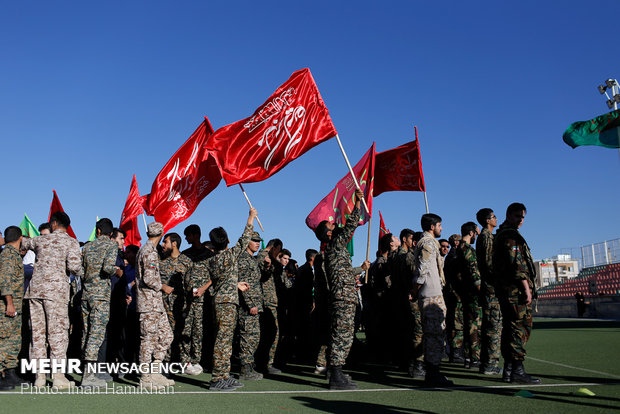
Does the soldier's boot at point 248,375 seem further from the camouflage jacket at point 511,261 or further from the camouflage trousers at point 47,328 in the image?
the camouflage jacket at point 511,261

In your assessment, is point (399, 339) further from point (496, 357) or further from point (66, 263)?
point (66, 263)

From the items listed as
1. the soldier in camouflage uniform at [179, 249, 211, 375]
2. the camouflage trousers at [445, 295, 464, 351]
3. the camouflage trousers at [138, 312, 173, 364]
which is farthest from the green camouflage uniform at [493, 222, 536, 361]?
the soldier in camouflage uniform at [179, 249, 211, 375]

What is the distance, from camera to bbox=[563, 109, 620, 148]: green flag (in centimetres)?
1395

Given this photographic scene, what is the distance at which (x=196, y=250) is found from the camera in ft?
29.1

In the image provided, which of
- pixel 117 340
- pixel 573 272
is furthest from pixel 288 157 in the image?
pixel 573 272

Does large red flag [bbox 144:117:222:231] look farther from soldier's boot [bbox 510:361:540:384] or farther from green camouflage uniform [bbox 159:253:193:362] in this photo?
soldier's boot [bbox 510:361:540:384]

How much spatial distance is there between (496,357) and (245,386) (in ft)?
11.6

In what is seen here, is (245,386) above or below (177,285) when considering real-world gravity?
below

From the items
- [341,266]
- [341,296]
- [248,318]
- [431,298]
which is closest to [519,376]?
[431,298]

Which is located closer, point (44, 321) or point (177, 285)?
point (44, 321)

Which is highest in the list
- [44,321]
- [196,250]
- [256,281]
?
[196,250]

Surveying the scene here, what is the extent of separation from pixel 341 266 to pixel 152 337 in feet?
8.47

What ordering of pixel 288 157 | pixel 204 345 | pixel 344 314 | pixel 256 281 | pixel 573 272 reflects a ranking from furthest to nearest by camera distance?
pixel 573 272 → pixel 204 345 → pixel 288 157 → pixel 256 281 → pixel 344 314

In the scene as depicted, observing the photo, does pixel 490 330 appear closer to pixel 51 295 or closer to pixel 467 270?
pixel 467 270
